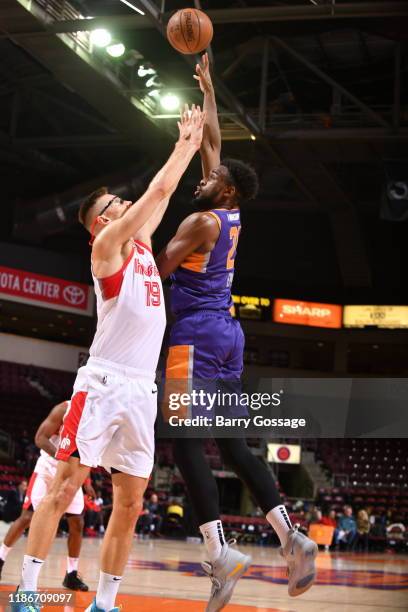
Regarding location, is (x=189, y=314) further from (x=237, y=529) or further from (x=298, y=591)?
(x=237, y=529)

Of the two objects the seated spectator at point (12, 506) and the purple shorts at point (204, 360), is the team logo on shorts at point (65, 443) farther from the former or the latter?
the seated spectator at point (12, 506)

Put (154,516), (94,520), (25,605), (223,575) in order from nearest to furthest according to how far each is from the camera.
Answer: (25,605), (223,575), (94,520), (154,516)

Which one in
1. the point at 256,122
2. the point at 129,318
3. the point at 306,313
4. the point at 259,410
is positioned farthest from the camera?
the point at 306,313

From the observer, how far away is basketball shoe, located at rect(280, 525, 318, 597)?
175 inches

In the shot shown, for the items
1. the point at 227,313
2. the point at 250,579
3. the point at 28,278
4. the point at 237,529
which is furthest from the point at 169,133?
the point at 227,313

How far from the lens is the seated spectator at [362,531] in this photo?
20562mm

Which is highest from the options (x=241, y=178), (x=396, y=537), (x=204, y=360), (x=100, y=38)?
(x=100, y=38)

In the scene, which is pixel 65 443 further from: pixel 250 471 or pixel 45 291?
pixel 45 291

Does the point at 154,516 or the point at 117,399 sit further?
the point at 154,516

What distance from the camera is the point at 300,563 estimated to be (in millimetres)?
4449

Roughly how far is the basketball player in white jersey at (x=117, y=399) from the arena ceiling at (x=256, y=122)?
32.8ft

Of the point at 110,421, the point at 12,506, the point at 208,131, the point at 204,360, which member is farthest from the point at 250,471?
the point at 12,506

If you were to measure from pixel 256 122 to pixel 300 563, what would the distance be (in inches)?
627

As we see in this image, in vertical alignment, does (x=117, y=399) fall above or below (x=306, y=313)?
below
